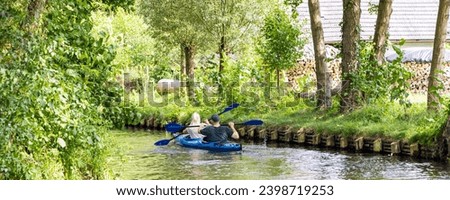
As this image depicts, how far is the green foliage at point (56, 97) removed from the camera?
12.6m

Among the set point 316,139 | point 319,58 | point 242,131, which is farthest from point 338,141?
point 242,131

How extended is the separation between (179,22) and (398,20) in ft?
55.9

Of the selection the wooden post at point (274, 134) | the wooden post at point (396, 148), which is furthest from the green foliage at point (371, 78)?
the wooden post at point (274, 134)

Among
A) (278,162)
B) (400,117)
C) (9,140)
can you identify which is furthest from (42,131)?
(400,117)

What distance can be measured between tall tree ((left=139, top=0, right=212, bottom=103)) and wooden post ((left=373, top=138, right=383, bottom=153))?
52.6 ft

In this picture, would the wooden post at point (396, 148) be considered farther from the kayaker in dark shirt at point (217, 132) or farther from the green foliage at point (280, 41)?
the green foliage at point (280, 41)

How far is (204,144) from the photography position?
88.1 feet

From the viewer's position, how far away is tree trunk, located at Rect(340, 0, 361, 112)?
28047mm

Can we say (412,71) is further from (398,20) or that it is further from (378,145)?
(378,145)

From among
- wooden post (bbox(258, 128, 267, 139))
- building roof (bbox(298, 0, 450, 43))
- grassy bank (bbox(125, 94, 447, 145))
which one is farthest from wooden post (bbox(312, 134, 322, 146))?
building roof (bbox(298, 0, 450, 43))

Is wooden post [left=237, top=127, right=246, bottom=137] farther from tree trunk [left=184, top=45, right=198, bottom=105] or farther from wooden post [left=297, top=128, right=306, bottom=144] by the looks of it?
tree trunk [left=184, top=45, right=198, bottom=105]

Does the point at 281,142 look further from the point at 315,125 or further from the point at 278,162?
the point at 278,162
